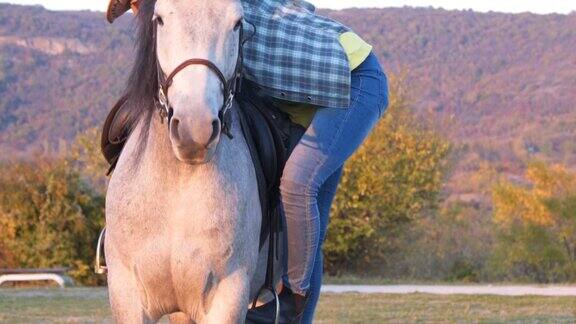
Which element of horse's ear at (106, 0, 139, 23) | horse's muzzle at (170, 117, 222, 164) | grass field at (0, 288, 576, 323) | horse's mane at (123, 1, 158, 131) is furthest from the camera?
grass field at (0, 288, 576, 323)

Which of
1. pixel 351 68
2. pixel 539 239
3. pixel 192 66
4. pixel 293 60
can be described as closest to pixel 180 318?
pixel 192 66

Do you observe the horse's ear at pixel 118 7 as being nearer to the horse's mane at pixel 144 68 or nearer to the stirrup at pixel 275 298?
the horse's mane at pixel 144 68

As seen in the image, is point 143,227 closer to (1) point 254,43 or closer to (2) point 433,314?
(1) point 254,43

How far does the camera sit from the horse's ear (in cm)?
498

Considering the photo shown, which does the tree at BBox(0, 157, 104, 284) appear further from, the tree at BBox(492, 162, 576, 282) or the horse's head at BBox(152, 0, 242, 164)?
the horse's head at BBox(152, 0, 242, 164)

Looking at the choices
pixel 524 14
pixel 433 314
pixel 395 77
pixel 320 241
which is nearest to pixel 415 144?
pixel 395 77

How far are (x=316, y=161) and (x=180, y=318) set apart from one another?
0.90 meters

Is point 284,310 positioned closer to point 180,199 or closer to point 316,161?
point 316,161

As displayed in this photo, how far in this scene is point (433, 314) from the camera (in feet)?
46.5

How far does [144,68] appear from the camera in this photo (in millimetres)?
4324

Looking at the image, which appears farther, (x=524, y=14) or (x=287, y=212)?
(x=524, y=14)

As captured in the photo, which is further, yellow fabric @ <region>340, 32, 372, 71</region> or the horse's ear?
yellow fabric @ <region>340, 32, 372, 71</region>

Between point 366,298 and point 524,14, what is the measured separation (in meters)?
89.1

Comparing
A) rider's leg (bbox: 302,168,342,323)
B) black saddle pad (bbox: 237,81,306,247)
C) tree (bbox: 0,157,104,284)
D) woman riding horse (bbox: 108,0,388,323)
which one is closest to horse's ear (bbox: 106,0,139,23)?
woman riding horse (bbox: 108,0,388,323)
